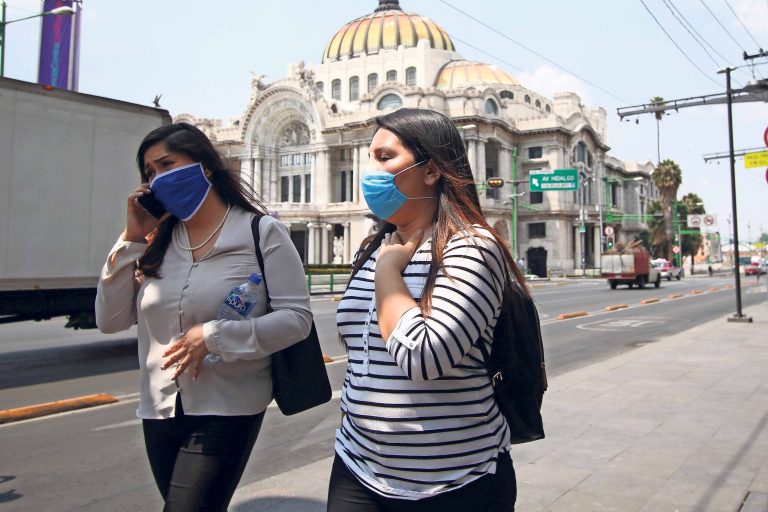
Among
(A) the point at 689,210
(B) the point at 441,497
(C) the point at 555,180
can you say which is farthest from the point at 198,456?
(A) the point at 689,210

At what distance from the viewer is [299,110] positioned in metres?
60.7

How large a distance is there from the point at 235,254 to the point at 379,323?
0.84 m

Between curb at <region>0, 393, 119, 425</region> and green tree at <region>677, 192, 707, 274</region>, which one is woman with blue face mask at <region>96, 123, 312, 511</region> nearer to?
curb at <region>0, 393, 119, 425</region>

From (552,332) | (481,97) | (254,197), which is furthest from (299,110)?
(254,197)

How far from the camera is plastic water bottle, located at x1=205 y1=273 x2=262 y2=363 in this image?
7.70 feet

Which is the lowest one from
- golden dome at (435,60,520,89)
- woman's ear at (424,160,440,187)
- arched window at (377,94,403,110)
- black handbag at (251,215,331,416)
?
black handbag at (251,215,331,416)

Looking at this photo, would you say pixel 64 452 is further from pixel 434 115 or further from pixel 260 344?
pixel 434 115

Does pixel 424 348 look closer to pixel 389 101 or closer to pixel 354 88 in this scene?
pixel 389 101

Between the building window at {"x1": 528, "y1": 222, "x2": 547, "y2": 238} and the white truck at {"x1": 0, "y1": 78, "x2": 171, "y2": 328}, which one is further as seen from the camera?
the building window at {"x1": 528, "y1": 222, "x2": 547, "y2": 238}

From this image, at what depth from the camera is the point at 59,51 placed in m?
22.3

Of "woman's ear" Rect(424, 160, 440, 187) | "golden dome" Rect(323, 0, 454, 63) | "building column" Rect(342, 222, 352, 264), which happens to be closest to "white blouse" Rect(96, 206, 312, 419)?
"woman's ear" Rect(424, 160, 440, 187)

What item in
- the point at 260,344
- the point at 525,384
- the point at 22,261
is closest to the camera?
the point at 525,384

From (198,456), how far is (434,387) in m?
0.94

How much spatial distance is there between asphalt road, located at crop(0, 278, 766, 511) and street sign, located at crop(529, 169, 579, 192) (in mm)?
23382
